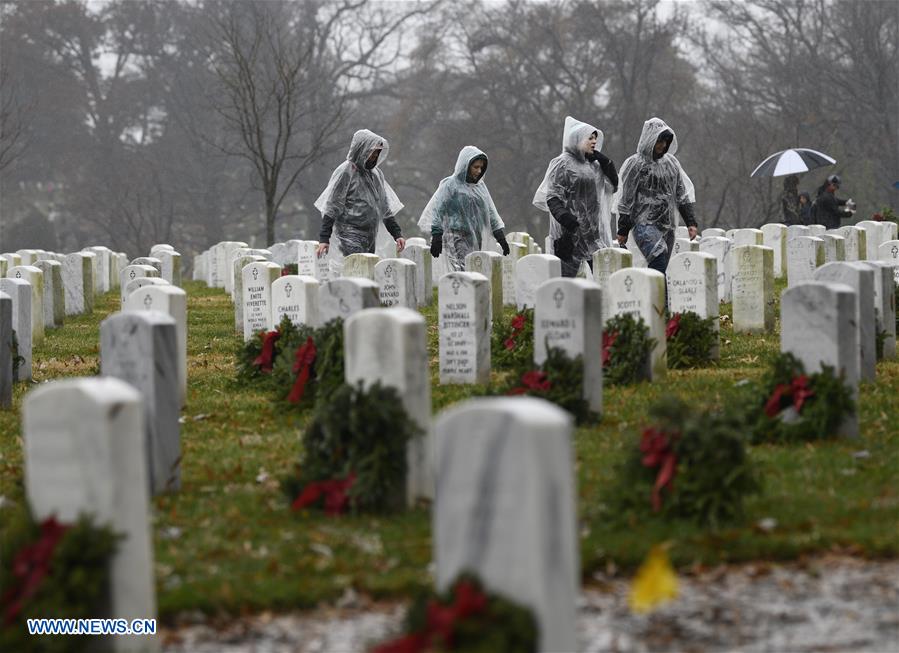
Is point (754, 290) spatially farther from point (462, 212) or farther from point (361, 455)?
point (361, 455)

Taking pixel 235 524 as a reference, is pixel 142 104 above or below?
above

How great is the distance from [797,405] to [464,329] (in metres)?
4.11

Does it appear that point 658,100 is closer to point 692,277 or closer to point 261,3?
point 261,3

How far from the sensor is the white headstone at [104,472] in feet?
18.5

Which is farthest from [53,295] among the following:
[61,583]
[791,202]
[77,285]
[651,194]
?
[61,583]

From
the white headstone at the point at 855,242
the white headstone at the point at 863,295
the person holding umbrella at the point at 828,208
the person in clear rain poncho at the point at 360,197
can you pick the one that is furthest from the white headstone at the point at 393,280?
the person holding umbrella at the point at 828,208

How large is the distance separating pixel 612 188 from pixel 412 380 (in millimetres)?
10260

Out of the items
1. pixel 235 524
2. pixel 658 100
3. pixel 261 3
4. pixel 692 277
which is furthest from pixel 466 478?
pixel 261 3

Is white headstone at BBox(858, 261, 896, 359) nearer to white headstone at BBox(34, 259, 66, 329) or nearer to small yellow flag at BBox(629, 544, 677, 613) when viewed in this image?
small yellow flag at BBox(629, 544, 677, 613)

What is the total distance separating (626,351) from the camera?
12594mm

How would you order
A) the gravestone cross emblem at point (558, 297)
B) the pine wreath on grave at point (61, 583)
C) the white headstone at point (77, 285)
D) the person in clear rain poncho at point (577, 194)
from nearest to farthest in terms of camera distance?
1. the pine wreath on grave at point (61, 583)
2. the gravestone cross emblem at point (558, 297)
3. the person in clear rain poncho at point (577, 194)
4. the white headstone at point (77, 285)

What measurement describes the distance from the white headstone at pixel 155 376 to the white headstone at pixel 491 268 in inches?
358

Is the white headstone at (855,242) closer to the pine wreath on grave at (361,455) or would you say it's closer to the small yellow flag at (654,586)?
the pine wreath on grave at (361,455)

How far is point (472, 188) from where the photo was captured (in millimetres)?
17641
